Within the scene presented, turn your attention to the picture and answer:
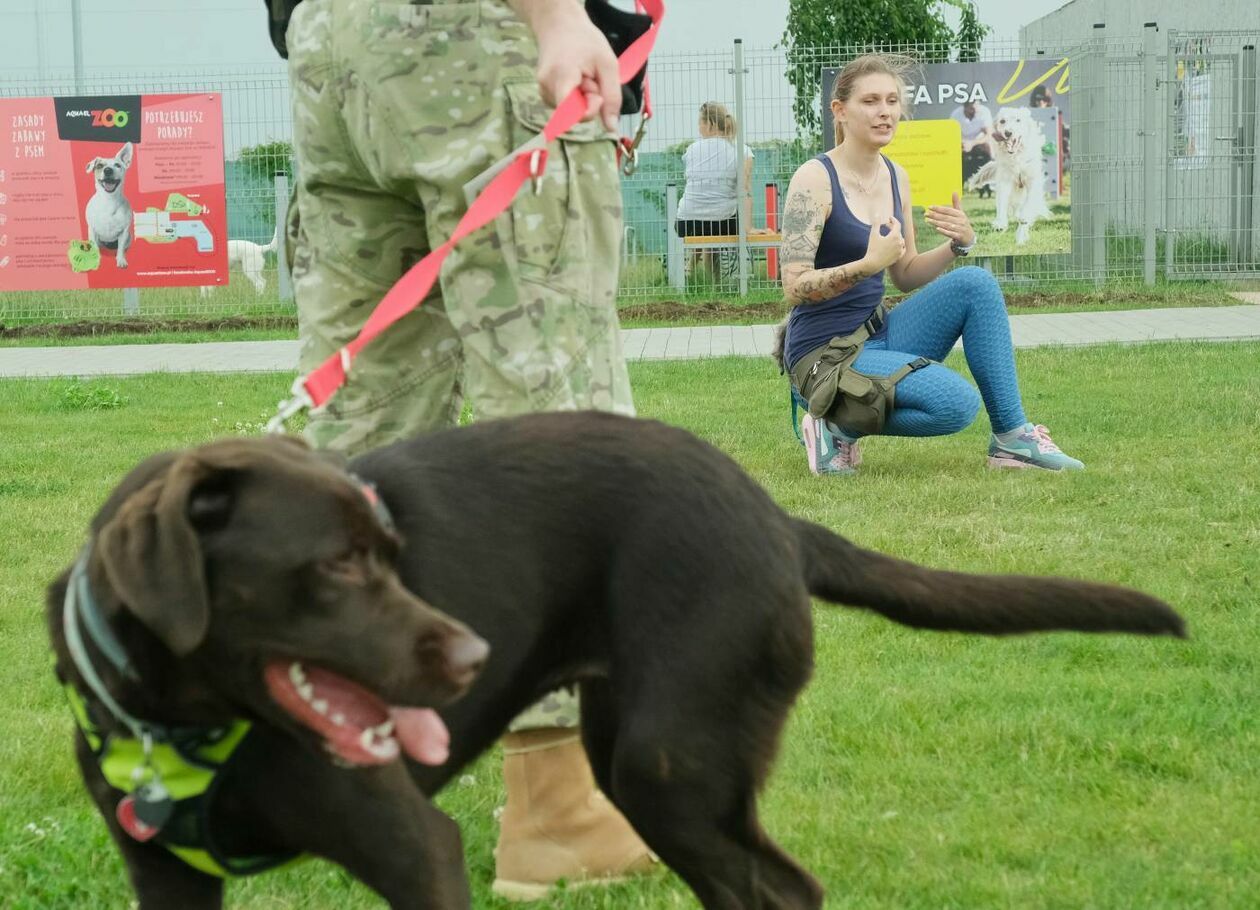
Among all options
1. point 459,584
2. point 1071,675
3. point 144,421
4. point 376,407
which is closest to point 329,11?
point 376,407

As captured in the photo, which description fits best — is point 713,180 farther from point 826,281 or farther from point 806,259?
point 826,281

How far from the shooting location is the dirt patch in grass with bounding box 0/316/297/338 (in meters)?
15.3

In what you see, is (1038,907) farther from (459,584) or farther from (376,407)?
(376,407)

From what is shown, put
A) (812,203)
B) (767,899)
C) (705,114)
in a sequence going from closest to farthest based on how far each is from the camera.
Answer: (767,899), (812,203), (705,114)

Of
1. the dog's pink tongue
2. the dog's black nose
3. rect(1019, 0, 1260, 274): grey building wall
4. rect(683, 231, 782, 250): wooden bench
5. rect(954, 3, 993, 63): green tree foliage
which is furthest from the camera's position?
rect(954, 3, 993, 63): green tree foliage

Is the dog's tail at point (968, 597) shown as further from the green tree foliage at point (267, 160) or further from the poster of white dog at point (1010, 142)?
the green tree foliage at point (267, 160)

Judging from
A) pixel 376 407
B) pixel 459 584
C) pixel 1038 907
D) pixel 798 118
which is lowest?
pixel 1038 907

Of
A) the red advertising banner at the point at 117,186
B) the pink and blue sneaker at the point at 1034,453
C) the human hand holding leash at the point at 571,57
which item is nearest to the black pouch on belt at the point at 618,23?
the human hand holding leash at the point at 571,57

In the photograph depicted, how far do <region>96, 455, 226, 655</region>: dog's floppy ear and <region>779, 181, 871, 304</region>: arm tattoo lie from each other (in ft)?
16.8

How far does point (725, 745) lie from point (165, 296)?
15.0m

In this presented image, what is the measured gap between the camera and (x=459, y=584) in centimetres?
249

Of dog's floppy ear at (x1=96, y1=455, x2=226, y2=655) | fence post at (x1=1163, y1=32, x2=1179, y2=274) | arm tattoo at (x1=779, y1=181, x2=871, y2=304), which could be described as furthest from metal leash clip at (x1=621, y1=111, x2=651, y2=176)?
fence post at (x1=1163, y1=32, x2=1179, y2=274)

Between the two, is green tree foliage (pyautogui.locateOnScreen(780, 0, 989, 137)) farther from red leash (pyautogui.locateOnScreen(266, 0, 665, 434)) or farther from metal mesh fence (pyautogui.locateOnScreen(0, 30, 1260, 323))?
red leash (pyautogui.locateOnScreen(266, 0, 665, 434))

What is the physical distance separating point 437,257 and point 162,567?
90cm
